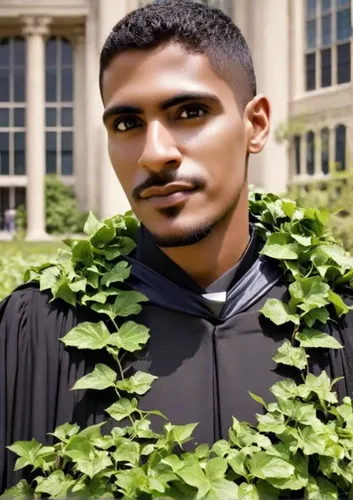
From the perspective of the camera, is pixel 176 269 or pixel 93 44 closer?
pixel 176 269

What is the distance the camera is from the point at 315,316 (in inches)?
56.9

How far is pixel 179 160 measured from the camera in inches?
51.5

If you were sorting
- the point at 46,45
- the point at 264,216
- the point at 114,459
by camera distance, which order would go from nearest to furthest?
the point at 114,459
the point at 264,216
the point at 46,45

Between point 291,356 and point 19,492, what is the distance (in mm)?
561

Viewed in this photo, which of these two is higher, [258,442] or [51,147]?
[51,147]

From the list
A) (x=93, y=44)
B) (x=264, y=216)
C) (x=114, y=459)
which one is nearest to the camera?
(x=114, y=459)

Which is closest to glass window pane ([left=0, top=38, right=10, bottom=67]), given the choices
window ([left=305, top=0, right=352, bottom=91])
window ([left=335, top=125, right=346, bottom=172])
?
window ([left=305, top=0, right=352, bottom=91])

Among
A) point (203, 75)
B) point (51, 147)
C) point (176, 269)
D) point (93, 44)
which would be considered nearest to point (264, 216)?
point (176, 269)

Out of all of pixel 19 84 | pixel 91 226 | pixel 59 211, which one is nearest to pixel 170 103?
pixel 91 226

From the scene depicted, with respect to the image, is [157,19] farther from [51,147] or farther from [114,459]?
[51,147]

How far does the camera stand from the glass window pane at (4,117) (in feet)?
103

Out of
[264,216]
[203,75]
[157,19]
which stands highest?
[157,19]

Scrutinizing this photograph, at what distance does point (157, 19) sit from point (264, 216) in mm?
535

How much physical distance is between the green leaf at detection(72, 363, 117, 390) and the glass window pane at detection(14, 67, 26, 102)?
102ft
